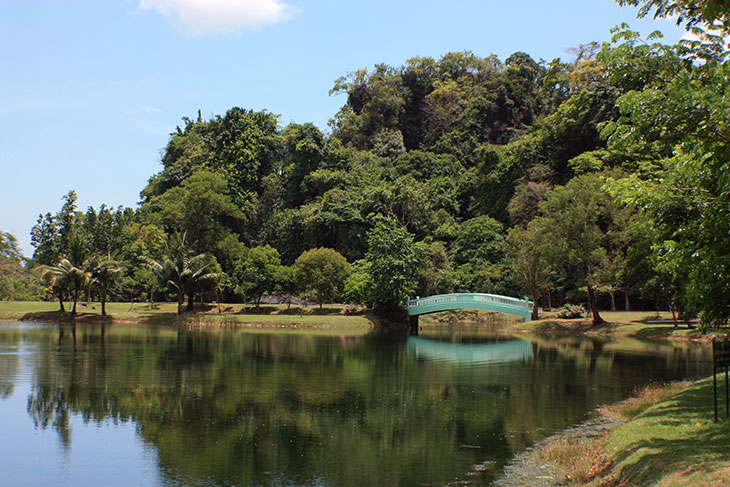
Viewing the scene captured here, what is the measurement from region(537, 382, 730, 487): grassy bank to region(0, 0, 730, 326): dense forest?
2.60 m

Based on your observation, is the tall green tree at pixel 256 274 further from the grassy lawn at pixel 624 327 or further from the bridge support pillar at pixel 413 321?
the grassy lawn at pixel 624 327

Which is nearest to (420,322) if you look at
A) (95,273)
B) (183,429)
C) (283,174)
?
(95,273)

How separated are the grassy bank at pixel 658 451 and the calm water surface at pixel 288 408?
139cm

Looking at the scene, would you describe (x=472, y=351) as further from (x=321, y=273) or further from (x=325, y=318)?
(x=321, y=273)

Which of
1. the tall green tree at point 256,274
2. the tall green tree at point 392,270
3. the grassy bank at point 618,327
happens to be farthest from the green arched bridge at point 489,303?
the tall green tree at point 256,274

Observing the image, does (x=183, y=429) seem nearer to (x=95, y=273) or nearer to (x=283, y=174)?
(x=95, y=273)

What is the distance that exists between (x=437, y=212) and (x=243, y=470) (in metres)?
62.2

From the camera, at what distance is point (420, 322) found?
192ft

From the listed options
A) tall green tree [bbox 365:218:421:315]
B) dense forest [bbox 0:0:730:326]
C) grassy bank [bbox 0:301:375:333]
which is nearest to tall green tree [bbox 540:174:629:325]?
dense forest [bbox 0:0:730:326]

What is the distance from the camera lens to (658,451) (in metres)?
10.4

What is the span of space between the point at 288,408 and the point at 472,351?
19.1 meters

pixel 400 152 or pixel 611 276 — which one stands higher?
pixel 400 152

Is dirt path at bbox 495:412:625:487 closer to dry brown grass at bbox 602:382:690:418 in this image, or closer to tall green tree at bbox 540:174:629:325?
dry brown grass at bbox 602:382:690:418

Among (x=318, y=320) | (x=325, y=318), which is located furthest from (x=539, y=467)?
(x=325, y=318)
